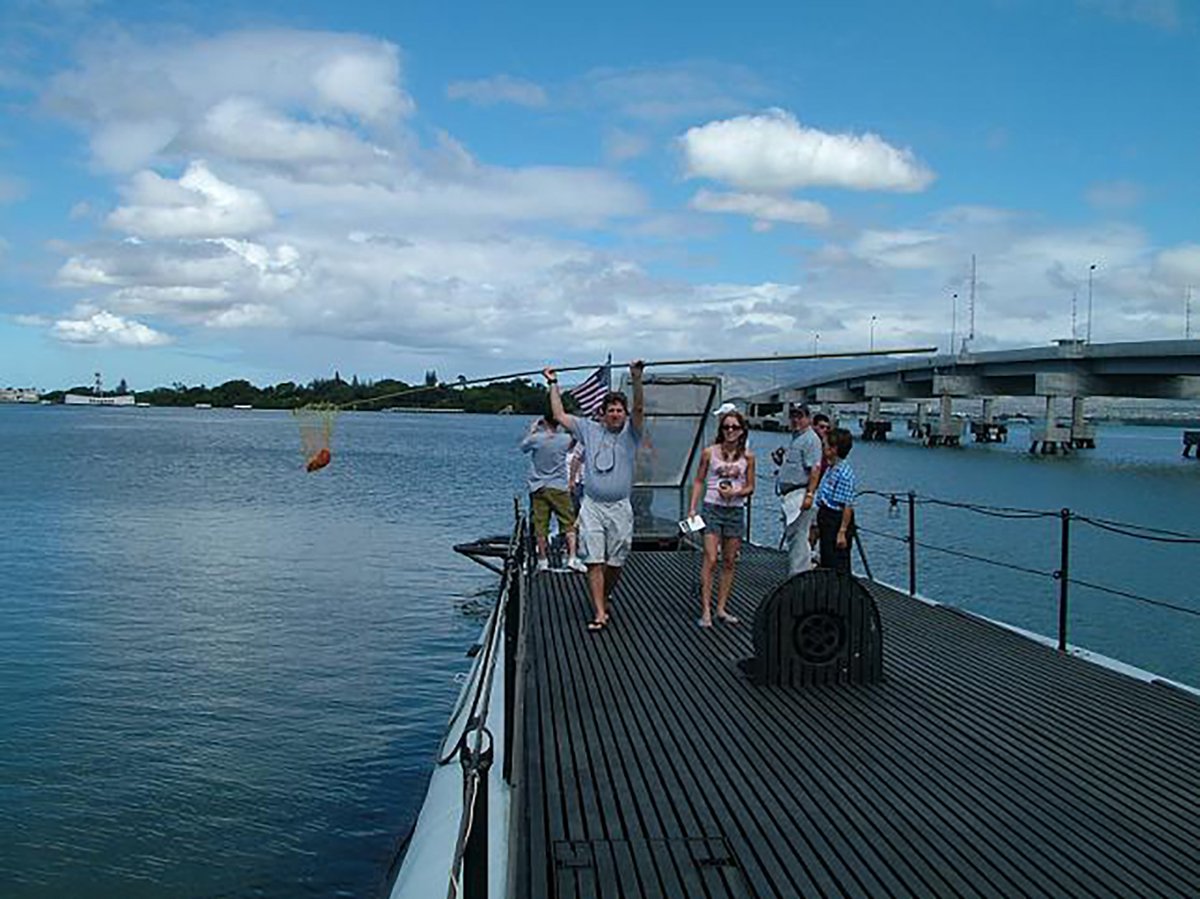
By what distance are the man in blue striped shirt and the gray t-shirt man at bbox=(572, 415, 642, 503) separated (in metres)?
2.05

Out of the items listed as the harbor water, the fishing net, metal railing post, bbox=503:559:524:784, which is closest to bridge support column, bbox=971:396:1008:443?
the harbor water

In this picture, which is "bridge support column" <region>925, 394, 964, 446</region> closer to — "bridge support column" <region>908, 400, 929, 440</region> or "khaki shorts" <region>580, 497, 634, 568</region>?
"bridge support column" <region>908, 400, 929, 440</region>

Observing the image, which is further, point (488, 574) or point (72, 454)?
point (72, 454)

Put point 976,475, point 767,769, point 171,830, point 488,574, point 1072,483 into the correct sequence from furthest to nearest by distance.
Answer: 1. point 976,475
2. point 1072,483
3. point 488,574
4. point 171,830
5. point 767,769

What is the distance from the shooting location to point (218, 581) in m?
22.4

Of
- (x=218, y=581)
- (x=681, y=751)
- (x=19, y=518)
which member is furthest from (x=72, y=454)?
(x=681, y=751)

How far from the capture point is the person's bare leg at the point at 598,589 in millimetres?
9500

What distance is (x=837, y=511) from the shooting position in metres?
10.2

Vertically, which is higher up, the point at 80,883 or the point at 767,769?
the point at 767,769

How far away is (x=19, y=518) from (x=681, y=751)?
1207 inches

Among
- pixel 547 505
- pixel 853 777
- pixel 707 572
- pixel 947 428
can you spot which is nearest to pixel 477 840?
pixel 853 777

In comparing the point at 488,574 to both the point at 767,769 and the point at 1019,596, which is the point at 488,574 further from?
the point at 767,769

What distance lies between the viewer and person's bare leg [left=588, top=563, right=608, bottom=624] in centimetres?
950

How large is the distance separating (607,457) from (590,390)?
524 centimetres
